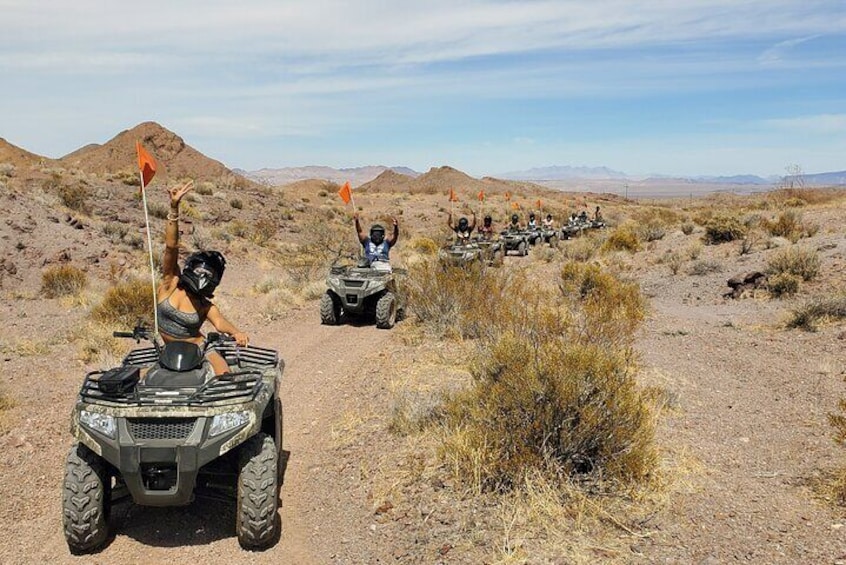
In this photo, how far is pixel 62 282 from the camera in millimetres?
14789

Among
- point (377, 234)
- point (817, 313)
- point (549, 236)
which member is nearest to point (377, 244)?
point (377, 234)

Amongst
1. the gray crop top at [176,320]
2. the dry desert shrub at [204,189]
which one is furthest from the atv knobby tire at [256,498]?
the dry desert shrub at [204,189]

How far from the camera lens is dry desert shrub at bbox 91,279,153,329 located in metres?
10.9

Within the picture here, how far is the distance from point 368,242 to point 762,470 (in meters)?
8.25

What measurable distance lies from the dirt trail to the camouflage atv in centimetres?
331

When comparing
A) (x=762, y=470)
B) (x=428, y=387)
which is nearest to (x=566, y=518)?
(x=762, y=470)

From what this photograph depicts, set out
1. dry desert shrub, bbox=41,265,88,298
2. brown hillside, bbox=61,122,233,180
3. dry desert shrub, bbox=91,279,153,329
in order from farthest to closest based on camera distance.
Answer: brown hillside, bbox=61,122,233,180 → dry desert shrub, bbox=41,265,88,298 → dry desert shrub, bbox=91,279,153,329

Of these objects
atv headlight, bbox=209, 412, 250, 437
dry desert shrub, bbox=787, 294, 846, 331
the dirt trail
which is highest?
atv headlight, bbox=209, 412, 250, 437

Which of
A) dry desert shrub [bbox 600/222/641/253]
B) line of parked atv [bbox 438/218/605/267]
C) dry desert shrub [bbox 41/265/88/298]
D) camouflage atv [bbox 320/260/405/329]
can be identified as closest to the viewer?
camouflage atv [bbox 320/260/405/329]

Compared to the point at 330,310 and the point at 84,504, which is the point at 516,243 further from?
the point at 84,504

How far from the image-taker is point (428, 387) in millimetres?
7680

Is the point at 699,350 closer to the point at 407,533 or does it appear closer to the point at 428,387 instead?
the point at 428,387

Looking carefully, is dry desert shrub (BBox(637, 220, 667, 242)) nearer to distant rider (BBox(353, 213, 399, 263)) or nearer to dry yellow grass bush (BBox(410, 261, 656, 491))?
distant rider (BBox(353, 213, 399, 263))

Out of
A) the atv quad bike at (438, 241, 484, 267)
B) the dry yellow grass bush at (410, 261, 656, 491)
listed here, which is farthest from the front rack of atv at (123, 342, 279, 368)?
the atv quad bike at (438, 241, 484, 267)
